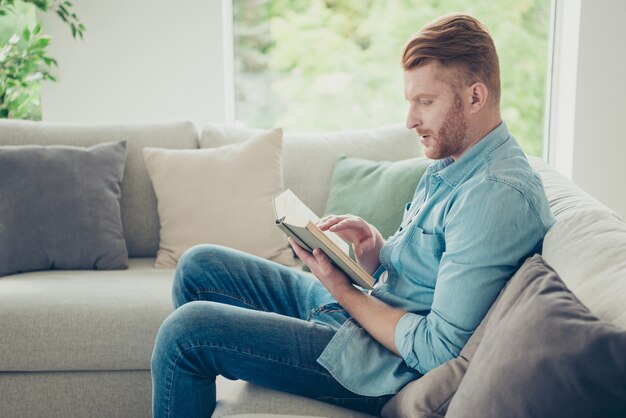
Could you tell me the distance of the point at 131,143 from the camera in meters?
2.57

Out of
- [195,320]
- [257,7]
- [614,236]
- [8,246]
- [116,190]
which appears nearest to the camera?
[614,236]

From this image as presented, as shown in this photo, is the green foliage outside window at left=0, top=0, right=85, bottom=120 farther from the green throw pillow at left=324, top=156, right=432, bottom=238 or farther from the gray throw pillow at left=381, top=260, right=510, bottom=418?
the gray throw pillow at left=381, top=260, right=510, bottom=418

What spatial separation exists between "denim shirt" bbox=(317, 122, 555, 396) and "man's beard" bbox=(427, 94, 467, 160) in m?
0.03

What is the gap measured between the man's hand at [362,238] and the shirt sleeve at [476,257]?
418 mm

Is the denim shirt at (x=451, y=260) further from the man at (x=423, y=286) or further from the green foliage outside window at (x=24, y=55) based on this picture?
the green foliage outside window at (x=24, y=55)

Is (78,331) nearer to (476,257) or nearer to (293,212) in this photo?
(293,212)

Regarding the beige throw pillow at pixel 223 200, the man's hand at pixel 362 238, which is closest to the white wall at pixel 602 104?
the beige throw pillow at pixel 223 200

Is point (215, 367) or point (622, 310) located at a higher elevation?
point (622, 310)

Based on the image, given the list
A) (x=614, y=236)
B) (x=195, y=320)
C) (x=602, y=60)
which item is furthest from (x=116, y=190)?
(x=602, y=60)

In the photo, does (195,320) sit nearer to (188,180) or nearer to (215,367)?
(215,367)

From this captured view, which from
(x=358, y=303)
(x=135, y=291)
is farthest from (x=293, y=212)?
(x=135, y=291)

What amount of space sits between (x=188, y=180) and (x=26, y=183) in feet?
1.75

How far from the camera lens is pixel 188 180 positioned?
2.39 m

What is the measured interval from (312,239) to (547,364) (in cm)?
61
